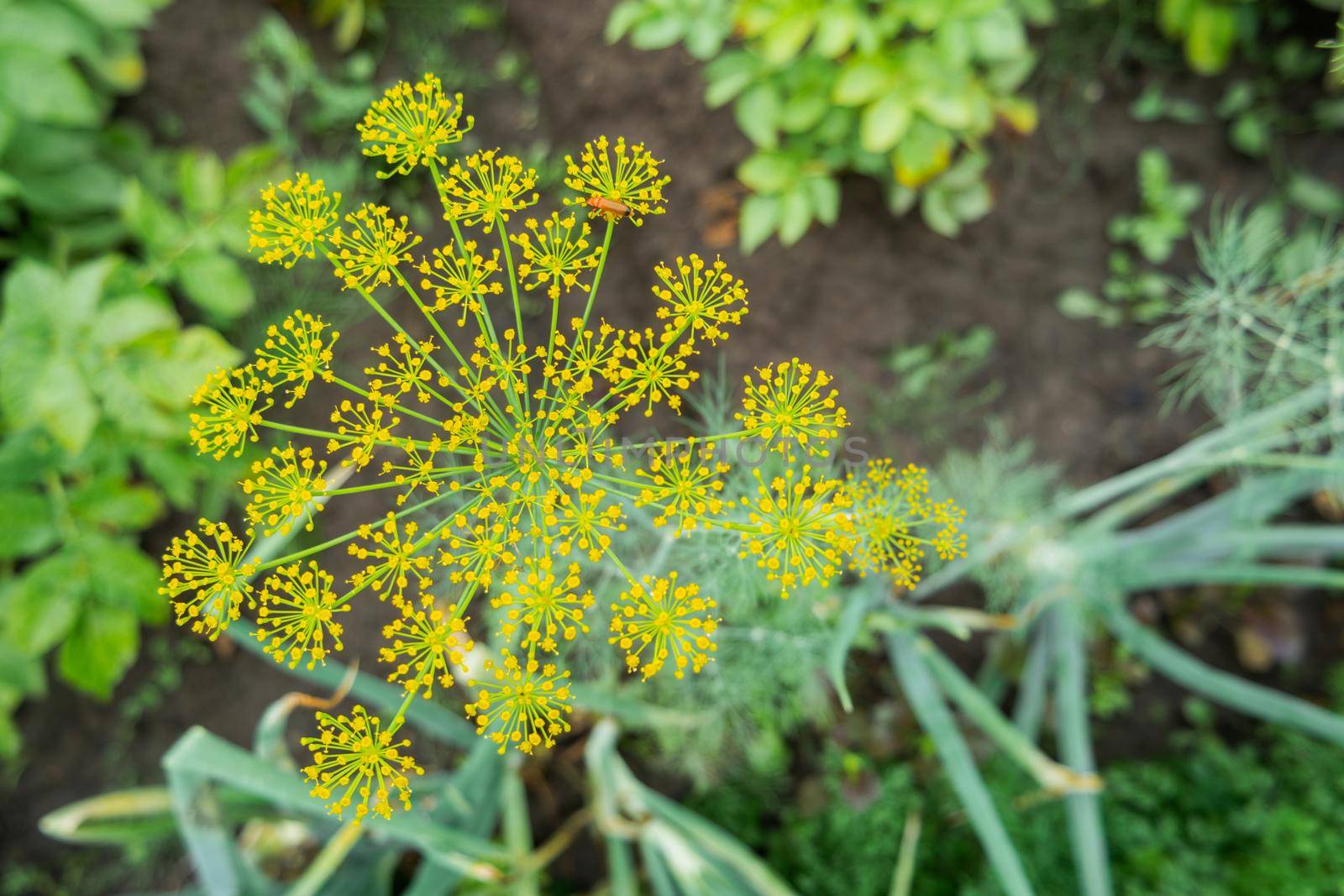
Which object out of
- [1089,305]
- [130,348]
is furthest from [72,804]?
[1089,305]

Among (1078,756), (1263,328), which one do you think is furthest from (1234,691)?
(1263,328)

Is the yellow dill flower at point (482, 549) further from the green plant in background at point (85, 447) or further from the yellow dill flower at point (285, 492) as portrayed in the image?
the green plant in background at point (85, 447)

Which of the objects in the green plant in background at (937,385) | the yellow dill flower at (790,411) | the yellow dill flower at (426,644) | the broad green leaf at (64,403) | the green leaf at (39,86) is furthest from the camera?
the green plant in background at (937,385)

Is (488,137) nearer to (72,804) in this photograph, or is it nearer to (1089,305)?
(1089,305)

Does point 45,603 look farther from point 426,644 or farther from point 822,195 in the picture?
point 822,195

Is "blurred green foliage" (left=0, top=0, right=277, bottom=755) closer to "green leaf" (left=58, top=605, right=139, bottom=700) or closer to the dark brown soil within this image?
"green leaf" (left=58, top=605, right=139, bottom=700)

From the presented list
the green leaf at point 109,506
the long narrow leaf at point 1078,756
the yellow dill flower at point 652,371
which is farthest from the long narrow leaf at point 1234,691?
the green leaf at point 109,506

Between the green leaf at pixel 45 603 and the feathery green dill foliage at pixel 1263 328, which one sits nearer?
the feathery green dill foliage at pixel 1263 328
